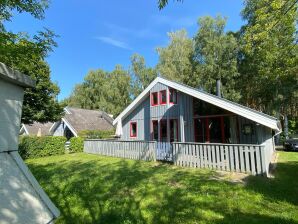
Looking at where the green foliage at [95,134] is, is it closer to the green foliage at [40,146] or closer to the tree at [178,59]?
the green foliage at [40,146]

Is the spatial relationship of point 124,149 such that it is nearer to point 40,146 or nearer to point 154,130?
point 154,130

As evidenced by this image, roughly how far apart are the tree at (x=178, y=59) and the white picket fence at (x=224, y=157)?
923 inches

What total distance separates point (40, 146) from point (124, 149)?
691 centimetres

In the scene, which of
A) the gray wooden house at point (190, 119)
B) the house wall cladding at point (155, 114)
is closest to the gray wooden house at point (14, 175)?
the gray wooden house at point (190, 119)

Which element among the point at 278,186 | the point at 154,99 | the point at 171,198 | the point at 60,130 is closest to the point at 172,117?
the point at 154,99

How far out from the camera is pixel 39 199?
212 cm

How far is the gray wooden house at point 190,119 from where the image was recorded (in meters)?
12.2

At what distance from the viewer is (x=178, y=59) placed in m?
35.7

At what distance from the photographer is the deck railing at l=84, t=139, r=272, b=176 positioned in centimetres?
874

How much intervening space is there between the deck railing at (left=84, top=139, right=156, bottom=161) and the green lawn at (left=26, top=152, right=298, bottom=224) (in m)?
4.03

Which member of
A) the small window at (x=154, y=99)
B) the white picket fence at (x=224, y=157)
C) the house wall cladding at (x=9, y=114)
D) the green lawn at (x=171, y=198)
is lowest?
the green lawn at (x=171, y=198)

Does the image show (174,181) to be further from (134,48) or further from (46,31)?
(134,48)

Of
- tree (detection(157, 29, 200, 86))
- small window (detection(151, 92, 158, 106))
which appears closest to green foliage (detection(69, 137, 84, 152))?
small window (detection(151, 92, 158, 106))

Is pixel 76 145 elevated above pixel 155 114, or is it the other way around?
pixel 155 114
